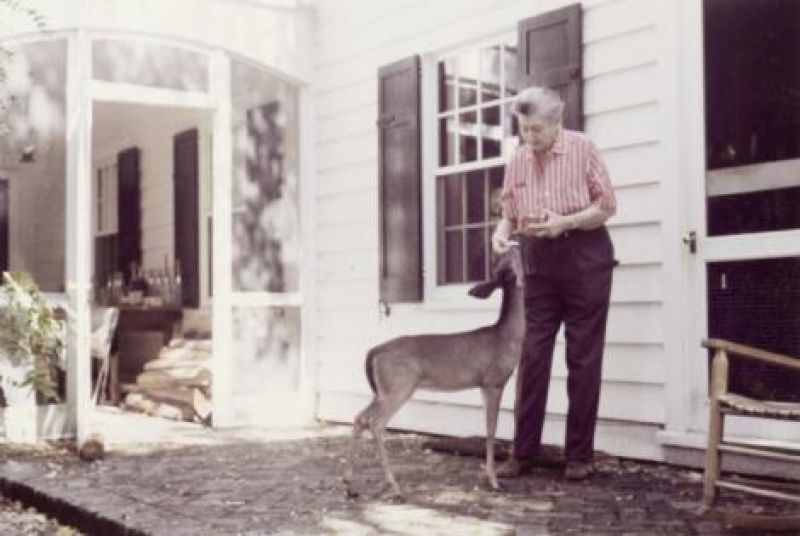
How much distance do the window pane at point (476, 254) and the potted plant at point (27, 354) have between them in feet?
8.47

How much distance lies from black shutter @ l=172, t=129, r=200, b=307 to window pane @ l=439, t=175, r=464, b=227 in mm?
4005

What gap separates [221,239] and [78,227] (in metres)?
1.10

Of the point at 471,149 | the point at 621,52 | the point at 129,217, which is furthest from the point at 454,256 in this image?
the point at 129,217

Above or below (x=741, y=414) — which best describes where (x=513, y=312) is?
above

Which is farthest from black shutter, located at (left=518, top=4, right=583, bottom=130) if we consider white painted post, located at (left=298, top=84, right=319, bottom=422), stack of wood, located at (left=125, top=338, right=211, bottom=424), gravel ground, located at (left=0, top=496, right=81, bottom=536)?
stack of wood, located at (left=125, top=338, right=211, bottom=424)

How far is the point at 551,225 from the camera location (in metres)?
4.53

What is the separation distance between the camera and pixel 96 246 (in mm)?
12250

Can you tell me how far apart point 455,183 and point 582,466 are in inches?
96.3

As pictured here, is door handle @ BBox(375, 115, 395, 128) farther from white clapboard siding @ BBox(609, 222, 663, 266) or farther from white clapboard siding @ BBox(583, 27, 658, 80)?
white clapboard siding @ BBox(609, 222, 663, 266)

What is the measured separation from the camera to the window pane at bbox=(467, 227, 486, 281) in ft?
21.1

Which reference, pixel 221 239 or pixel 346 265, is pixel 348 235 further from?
pixel 221 239

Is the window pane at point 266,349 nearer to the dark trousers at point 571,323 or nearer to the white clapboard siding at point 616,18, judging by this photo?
the dark trousers at point 571,323

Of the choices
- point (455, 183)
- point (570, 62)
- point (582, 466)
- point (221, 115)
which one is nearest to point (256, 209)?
point (221, 115)

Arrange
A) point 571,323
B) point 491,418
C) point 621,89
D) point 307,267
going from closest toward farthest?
point 491,418
point 571,323
point 621,89
point 307,267
